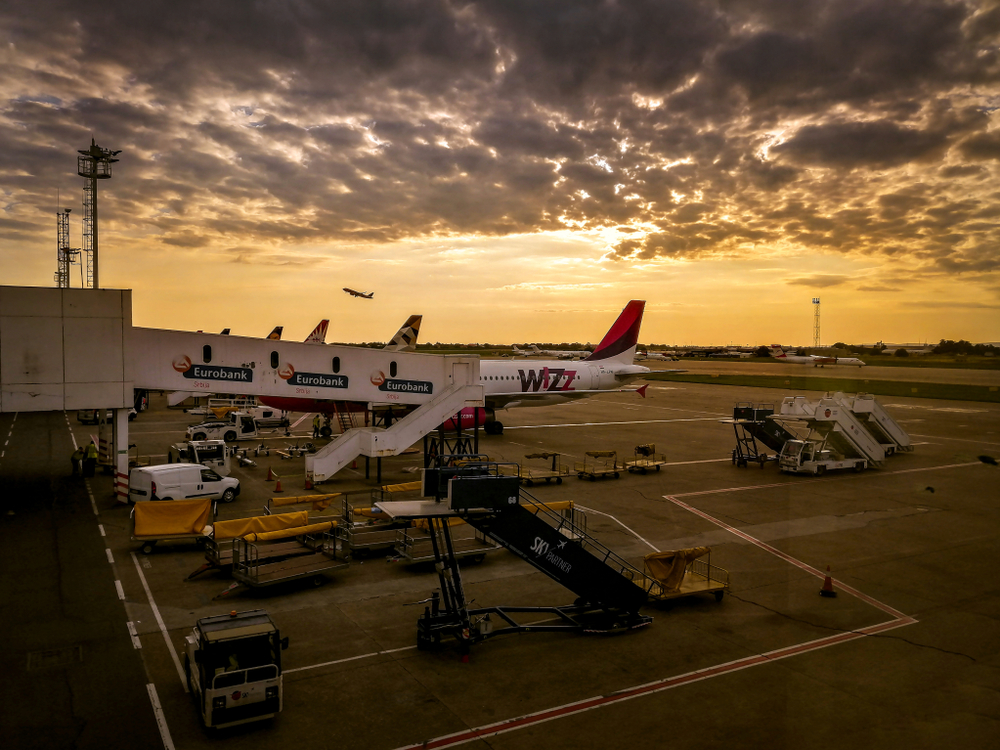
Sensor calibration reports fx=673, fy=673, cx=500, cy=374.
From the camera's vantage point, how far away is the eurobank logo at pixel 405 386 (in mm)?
38000

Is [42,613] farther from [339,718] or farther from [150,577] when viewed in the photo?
[339,718]

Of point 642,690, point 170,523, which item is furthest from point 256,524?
point 642,690

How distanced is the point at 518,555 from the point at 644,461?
24.9 meters

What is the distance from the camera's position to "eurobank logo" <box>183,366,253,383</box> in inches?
1305

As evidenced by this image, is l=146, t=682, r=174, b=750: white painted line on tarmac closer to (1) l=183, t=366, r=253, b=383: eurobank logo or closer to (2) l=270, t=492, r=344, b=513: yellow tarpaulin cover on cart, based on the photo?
(2) l=270, t=492, r=344, b=513: yellow tarpaulin cover on cart

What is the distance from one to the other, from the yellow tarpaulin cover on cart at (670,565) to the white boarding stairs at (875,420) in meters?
27.7

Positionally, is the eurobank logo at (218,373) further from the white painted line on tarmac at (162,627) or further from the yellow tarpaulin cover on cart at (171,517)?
the white painted line on tarmac at (162,627)

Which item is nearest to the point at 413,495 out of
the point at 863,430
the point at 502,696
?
the point at 502,696

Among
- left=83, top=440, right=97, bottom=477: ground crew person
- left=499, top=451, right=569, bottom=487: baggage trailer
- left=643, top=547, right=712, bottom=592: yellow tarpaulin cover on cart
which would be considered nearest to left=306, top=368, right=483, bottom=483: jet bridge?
left=499, top=451, right=569, bottom=487: baggage trailer

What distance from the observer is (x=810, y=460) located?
3888cm

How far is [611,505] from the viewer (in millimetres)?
30531

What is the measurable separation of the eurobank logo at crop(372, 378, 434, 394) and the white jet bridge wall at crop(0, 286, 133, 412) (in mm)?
12654

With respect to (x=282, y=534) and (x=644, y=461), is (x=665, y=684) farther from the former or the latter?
(x=644, y=461)

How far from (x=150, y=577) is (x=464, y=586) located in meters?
9.77
